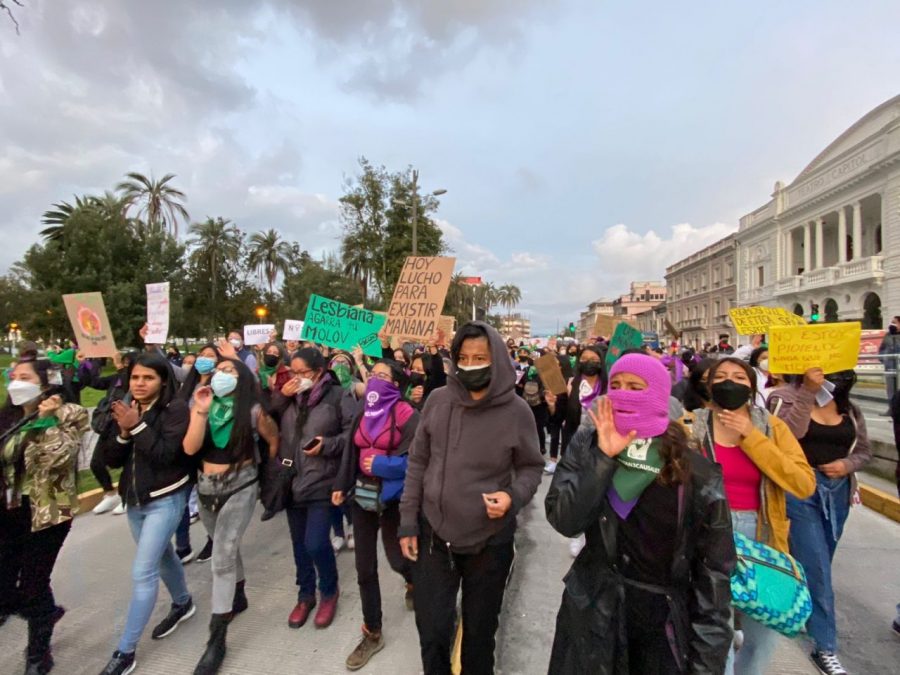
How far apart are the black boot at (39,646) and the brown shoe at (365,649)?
72.6 inches

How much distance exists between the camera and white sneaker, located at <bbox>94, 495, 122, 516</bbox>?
219 inches

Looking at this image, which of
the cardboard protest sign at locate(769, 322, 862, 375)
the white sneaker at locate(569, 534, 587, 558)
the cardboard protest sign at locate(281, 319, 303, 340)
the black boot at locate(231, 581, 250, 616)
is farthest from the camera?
the cardboard protest sign at locate(281, 319, 303, 340)

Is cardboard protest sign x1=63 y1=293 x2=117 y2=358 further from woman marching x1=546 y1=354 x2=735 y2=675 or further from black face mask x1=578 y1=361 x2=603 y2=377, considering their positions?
woman marching x1=546 y1=354 x2=735 y2=675

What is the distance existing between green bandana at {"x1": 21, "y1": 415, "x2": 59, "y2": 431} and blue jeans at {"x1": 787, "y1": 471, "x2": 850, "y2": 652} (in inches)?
185

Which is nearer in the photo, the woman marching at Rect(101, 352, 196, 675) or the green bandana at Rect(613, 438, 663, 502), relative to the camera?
the green bandana at Rect(613, 438, 663, 502)

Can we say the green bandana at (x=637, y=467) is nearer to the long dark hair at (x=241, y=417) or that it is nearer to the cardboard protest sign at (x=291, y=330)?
the long dark hair at (x=241, y=417)

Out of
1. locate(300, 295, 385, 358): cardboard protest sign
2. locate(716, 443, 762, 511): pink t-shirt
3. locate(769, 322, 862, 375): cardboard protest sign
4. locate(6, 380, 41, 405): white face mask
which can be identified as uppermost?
A: locate(300, 295, 385, 358): cardboard protest sign

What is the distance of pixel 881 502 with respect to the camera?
5.35m

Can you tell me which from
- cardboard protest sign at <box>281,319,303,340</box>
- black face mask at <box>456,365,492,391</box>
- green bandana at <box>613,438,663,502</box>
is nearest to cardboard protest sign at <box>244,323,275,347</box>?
cardboard protest sign at <box>281,319,303,340</box>

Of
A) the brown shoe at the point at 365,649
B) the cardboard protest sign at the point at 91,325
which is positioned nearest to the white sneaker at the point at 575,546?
the brown shoe at the point at 365,649

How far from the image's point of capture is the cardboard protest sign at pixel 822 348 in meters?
3.05

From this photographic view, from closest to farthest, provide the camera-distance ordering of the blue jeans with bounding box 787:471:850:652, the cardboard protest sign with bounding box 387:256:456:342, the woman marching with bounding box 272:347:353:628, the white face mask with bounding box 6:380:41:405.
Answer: the blue jeans with bounding box 787:471:850:652 → the white face mask with bounding box 6:380:41:405 → the woman marching with bounding box 272:347:353:628 → the cardboard protest sign with bounding box 387:256:456:342

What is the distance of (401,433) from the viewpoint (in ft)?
10.4

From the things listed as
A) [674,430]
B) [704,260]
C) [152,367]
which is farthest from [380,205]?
[704,260]
